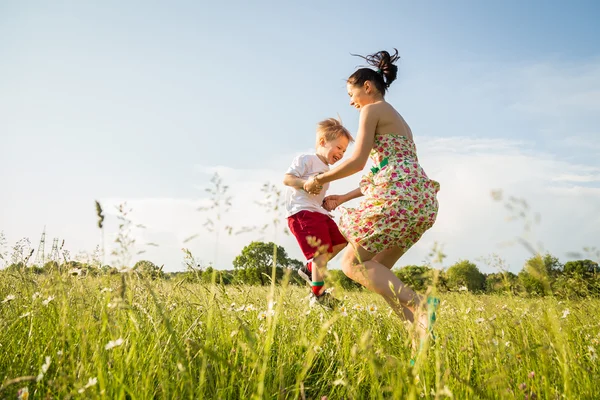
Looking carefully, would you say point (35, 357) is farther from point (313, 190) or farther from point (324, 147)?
point (324, 147)

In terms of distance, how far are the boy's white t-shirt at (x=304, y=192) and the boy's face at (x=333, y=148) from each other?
0.12m

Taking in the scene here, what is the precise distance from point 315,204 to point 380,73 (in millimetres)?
1629

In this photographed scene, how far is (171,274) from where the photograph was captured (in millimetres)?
3385

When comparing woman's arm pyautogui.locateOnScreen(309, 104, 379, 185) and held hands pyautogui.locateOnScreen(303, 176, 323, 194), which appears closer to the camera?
woman's arm pyautogui.locateOnScreen(309, 104, 379, 185)

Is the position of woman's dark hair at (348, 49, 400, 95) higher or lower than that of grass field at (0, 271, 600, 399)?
higher

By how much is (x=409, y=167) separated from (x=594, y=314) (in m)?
2.29

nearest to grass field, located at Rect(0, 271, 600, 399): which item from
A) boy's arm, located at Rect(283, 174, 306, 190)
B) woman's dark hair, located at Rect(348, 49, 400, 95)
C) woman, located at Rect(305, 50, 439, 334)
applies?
woman, located at Rect(305, 50, 439, 334)

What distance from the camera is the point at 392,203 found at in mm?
3646

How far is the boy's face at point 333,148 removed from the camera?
557 cm

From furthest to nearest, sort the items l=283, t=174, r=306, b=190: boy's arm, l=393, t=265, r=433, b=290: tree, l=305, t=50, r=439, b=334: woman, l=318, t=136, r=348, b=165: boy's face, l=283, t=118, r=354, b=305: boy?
1. l=318, t=136, r=348, b=165: boy's face
2. l=283, t=118, r=354, b=305: boy
3. l=283, t=174, r=306, b=190: boy's arm
4. l=305, t=50, r=439, b=334: woman
5. l=393, t=265, r=433, b=290: tree

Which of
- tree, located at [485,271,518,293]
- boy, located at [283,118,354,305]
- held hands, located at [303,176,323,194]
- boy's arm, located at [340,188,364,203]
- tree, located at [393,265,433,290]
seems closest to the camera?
tree, located at [393,265,433,290]

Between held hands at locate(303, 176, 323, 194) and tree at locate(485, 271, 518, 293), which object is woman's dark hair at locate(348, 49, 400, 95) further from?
tree at locate(485, 271, 518, 293)

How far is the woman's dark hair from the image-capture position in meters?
4.34

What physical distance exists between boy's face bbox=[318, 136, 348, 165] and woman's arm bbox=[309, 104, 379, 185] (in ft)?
5.25
